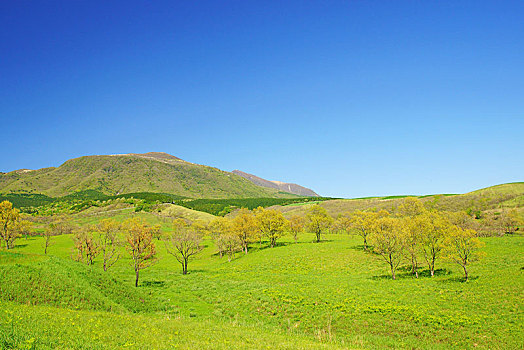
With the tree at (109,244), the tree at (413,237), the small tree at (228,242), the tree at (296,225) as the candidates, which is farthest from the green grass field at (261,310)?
the tree at (296,225)

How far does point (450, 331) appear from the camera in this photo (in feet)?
78.9

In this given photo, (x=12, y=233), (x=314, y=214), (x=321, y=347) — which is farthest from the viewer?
(x=314, y=214)

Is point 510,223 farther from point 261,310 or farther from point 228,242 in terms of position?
point 261,310

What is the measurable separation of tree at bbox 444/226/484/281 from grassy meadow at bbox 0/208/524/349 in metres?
3.09

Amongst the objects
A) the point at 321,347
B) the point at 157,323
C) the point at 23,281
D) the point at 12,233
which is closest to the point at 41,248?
the point at 12,233

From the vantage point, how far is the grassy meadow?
1650 cm

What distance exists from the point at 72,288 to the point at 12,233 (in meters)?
81.1

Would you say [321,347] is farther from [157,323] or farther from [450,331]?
[450,331]

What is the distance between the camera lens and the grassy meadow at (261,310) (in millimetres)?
16500

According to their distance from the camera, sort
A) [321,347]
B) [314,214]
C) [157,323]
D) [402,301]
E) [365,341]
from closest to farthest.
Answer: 1. [321,347]
2. [157,323]
3. [365,341]
4. [402,301]
5. [314,214]

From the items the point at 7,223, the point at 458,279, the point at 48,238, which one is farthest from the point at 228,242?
the point at 7,223

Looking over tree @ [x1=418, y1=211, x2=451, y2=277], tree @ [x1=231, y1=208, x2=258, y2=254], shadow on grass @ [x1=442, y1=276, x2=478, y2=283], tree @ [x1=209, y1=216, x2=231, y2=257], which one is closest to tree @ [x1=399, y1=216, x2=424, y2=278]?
tree @ [x1=418, y1=211, x2=451, y2=277]

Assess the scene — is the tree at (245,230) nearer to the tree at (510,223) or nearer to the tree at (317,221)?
the tree at (317,221)

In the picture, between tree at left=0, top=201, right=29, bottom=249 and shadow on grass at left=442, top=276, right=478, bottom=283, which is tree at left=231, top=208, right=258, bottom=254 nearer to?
shadow on grass at left=442, top=276, right=478, bottom=283
